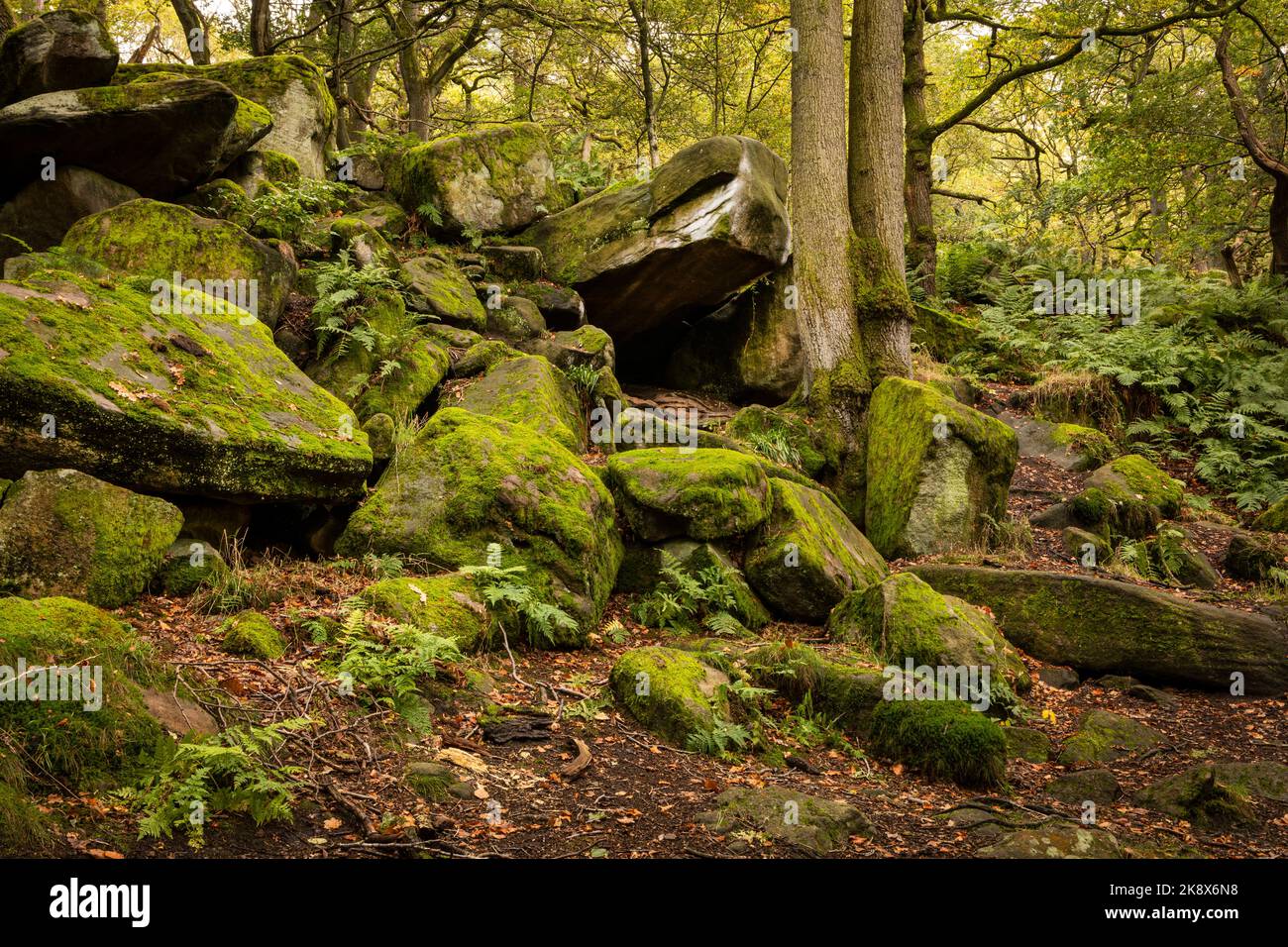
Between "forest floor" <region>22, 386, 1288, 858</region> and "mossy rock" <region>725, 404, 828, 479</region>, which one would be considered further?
"mossy rock" <region>725, 404, 828, 479</region>

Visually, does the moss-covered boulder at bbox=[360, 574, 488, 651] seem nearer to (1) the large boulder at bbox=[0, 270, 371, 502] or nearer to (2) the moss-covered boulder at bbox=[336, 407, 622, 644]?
(2) the moss-covered boulder at bbox=[336, 407, 622, 644]

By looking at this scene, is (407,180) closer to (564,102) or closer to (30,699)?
(564,102)

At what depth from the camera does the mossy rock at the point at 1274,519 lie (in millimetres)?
10641

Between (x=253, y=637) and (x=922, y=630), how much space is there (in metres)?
4.94

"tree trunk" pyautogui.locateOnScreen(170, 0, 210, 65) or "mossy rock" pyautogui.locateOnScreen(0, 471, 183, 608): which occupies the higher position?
"tree trunk" pyautogui.locateOnScreen(170, 0, 210, 65)

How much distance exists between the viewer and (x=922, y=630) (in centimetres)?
655

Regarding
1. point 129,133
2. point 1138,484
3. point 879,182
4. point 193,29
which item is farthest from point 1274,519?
point 193,29

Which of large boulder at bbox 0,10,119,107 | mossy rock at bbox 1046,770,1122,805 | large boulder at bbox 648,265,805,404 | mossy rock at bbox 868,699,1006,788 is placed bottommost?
mossy rock at bbox 1046,770,1122,805

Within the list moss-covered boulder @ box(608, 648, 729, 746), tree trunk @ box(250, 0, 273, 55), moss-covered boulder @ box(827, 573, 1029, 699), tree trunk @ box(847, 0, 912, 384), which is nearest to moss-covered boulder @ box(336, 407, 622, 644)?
moss-covered boulder @ box(608, 648, 729, 746)

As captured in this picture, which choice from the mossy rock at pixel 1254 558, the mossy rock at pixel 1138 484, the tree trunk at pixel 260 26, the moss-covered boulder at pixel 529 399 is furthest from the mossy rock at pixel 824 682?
the tree trunk at pixel 260 26

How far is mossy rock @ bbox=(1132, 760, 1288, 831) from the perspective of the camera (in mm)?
4695

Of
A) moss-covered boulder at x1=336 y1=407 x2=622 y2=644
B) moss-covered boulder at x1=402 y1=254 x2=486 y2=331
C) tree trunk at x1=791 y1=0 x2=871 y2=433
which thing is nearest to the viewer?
moss-covered boulder at x1=336 y1=407 x2=622 y2=644

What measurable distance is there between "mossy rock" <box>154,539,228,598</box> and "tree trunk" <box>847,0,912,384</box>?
870 cm
